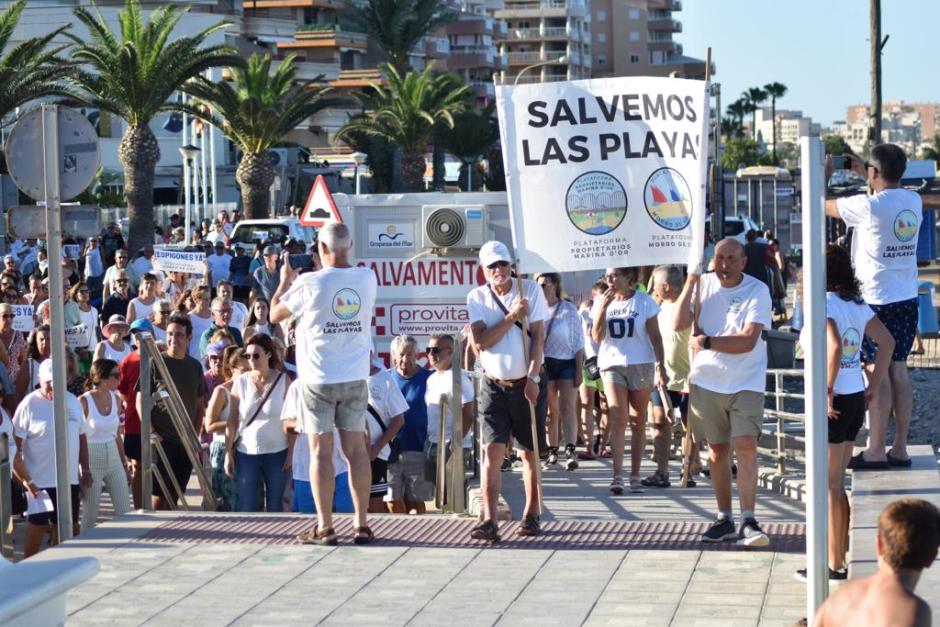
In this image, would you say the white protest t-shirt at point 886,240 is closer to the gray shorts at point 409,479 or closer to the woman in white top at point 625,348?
the woman in white top at point 625,348

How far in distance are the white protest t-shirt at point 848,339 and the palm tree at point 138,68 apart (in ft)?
Result: 92.2

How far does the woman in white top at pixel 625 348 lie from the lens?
38.2 ft

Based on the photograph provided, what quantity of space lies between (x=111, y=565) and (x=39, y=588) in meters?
4.54

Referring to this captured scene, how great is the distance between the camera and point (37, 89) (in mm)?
34219

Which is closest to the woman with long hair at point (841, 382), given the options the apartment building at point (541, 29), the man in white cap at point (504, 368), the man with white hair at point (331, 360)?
the man in white cap at point (504, 368)

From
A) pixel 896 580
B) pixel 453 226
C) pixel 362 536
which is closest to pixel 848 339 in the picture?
pixel 362 536

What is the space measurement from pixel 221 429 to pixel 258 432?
0.54 m

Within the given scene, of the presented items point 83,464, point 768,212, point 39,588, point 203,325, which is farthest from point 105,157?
point 39,588

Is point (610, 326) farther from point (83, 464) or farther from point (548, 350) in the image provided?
point (83, 464)

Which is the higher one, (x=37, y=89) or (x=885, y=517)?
(x=37, y=89)

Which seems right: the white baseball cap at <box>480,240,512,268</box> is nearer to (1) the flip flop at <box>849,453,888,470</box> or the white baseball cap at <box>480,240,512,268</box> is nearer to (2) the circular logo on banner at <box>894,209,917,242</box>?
(2) the circular logo on banner at <box>894,209,917,242</box>

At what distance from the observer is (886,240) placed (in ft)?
30.3

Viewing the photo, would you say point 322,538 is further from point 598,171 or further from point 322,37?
point 322,37

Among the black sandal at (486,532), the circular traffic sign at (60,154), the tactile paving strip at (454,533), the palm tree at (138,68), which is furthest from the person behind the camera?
the palm tree at (138,68)
